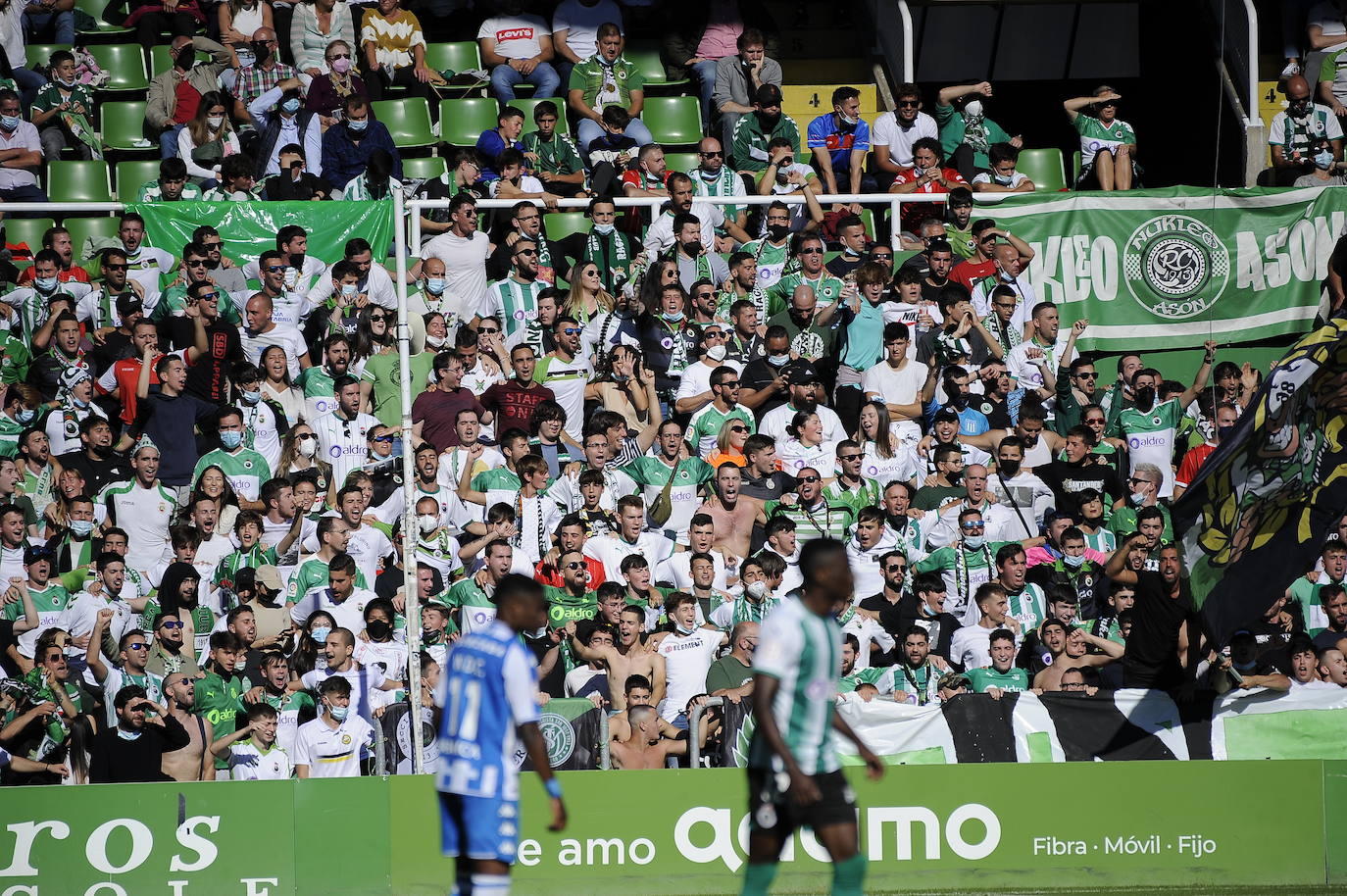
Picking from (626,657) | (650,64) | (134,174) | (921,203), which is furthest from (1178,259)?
(134,174)

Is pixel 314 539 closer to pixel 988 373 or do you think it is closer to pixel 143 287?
pixel 143 287

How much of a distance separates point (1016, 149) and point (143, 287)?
27.7 feet

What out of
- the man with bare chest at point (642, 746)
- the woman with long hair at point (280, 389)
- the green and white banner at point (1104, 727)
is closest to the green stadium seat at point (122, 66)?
the woman with long hair at point (280, 389)

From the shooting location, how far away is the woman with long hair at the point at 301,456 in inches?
572

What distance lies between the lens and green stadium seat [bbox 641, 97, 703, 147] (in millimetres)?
18562

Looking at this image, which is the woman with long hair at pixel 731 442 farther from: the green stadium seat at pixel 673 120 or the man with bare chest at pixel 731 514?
the green stadium seat at pixel 673 120

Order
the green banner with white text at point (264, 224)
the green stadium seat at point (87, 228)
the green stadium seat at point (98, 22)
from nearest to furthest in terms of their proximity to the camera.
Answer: the green banner with white text at point (264, 224) < the green stadium seat at point (87, 228) < the green stadium seat at point (98, 22)

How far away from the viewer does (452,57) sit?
19344mm

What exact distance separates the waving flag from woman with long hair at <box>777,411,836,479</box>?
11.5 ft

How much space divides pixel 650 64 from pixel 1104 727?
10118 mm

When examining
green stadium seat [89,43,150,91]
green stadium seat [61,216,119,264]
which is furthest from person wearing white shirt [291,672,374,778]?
green stadium seat [89,43,150,91]

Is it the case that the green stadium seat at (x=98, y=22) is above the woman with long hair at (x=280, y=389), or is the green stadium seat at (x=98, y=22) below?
above

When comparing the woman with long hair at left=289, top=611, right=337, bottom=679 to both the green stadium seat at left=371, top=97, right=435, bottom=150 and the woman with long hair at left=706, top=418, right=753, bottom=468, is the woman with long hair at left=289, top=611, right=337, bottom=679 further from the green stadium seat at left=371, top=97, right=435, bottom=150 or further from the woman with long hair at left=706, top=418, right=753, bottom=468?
the green stadium seat at left=371, top=97, right=435, bottom=150

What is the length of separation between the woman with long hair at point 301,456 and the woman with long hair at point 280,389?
27 cm
